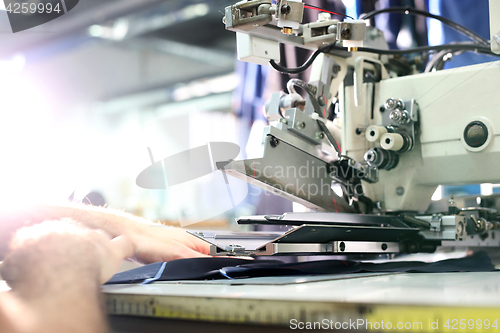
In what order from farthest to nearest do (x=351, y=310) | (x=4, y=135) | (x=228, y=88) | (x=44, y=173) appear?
(x=228, y=88) < (x=44, y=173) < (x=4, y=135) < (x=351, y=310)

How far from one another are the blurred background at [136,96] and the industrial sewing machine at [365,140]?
0.34 feet

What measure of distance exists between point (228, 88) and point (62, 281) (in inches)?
213

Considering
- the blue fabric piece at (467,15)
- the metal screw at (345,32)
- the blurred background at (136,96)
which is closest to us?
the metal screw at (345,32)

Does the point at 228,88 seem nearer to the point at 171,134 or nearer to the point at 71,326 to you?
the point at 171,134

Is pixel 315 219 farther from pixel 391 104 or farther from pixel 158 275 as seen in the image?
pixel 391 104

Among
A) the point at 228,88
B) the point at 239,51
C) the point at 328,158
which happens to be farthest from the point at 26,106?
the point at 228,88

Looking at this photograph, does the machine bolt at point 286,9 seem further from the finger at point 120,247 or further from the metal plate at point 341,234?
the finger at point 120,247

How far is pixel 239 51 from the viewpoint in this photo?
110cm

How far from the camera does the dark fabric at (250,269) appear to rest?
2.61 feet

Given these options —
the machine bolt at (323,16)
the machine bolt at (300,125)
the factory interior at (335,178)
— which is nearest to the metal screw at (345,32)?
the factory interior at (335,178)

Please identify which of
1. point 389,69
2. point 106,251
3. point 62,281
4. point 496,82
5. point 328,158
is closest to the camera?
point 62,281

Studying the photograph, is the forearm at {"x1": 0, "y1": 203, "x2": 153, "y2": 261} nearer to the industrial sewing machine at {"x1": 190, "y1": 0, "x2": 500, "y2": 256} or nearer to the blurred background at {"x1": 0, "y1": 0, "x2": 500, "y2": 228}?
the blurred background at {"x1": 0, "y1": 0, "x2": 500, "y2": 228}

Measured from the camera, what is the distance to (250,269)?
840 mm

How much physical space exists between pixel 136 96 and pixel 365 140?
519 cm
